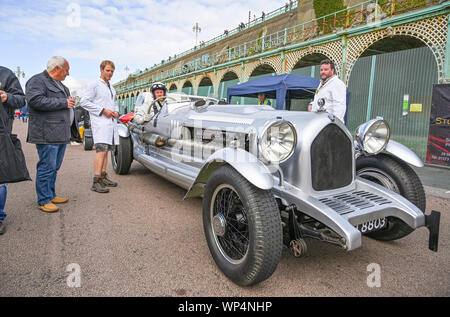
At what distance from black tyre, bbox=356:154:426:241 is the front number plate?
0.66 ft

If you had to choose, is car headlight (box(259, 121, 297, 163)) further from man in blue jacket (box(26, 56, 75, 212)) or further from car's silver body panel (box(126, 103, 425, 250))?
man in blue jacket (box(26, 56, 75, 212))

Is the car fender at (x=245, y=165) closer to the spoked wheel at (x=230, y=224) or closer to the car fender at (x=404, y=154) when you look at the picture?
the spoked wheel at (x=230, y=224)

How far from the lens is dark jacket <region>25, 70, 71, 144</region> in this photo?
9.63ft

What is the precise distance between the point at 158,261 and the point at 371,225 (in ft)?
5.24

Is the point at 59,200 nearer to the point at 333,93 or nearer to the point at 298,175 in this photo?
the point at 298,175

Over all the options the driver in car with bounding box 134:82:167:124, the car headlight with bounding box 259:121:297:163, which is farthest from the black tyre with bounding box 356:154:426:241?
the driver in car with bounding box 134:82:167:124

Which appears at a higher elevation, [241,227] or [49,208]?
[241,227]

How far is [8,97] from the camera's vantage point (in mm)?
2496

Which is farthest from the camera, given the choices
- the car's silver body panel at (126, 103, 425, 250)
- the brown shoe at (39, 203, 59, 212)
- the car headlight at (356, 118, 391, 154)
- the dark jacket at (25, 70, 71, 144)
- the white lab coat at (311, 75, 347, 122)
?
the white lab coat at (311, 75, 347, 122)

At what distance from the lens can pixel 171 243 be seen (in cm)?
241

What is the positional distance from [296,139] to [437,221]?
111cm

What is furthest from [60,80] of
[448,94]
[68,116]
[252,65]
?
[252,65]

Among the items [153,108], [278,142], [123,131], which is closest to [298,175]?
[278,142]

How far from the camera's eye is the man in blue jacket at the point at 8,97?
252cm
